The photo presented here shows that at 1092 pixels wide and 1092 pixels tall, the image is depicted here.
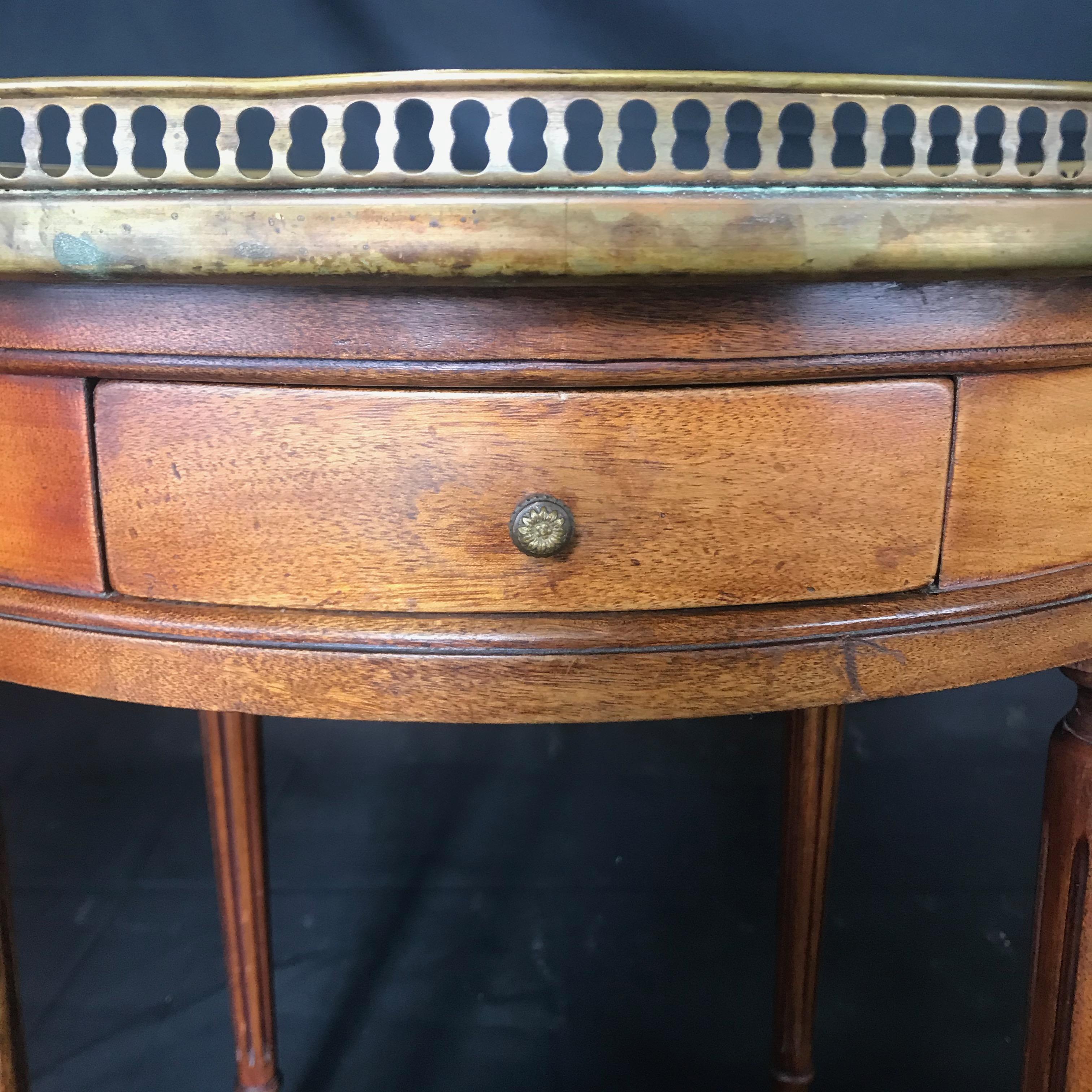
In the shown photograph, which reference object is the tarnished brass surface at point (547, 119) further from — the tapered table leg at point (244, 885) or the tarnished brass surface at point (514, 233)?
the tapered table leg at point (244, 885)

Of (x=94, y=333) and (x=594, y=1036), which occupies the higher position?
(x=94, y=333)

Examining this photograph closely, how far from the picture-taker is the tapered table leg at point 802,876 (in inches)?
34.2

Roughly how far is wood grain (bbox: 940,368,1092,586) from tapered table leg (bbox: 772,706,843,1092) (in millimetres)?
414

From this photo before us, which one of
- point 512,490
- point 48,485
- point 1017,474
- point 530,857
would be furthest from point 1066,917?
point 530,857

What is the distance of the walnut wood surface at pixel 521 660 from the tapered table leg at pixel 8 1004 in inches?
8.2

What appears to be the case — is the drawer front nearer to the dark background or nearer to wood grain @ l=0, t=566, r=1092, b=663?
wood grain @ l=0, t=566, r=1092, b=663

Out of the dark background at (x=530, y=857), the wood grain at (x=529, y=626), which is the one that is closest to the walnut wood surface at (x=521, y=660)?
the wood grain at (x=529, y=626)

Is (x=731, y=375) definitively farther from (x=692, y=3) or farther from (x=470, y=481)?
(x=692, y=3)

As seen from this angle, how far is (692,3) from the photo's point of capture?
3.22 ft

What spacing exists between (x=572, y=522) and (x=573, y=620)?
1.5 inches

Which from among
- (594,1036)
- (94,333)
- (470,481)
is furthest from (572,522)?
(594,1036)

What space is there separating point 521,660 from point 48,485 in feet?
0.60

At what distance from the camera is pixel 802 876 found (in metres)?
0.88

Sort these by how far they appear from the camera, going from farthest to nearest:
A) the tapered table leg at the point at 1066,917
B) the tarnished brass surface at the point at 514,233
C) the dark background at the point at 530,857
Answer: the dark background at the point at 530,857, the tapered table leg at the point at 1066,917, the tarnished brass surface at the point at 514,233
